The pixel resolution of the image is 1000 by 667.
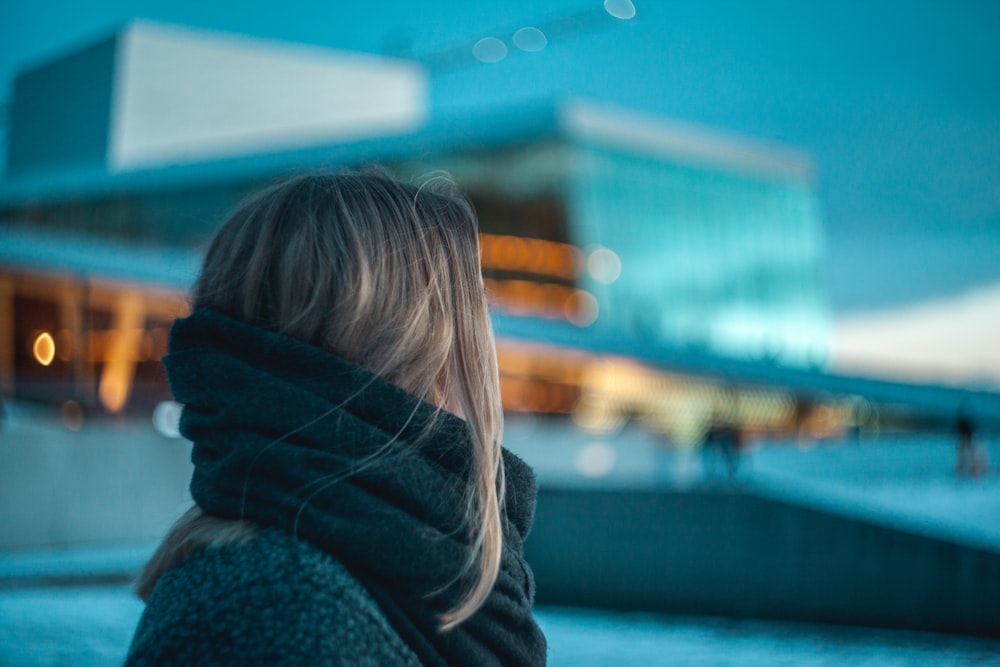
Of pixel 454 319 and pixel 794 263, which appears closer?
pixel 454 319

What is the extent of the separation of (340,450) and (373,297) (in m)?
0.19

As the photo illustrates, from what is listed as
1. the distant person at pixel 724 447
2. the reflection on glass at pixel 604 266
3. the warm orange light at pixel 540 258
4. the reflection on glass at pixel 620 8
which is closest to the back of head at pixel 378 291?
the distant person at pixel 724 447

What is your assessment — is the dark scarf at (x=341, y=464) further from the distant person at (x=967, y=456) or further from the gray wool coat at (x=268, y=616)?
the distant person at (x=967, y=456)

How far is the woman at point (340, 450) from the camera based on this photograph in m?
1.02

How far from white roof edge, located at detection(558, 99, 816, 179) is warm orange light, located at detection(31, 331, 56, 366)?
58.4ft

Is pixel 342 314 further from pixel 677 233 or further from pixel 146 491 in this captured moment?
pixel 677 233

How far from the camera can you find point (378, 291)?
47.2 inches

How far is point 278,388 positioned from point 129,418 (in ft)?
75.5

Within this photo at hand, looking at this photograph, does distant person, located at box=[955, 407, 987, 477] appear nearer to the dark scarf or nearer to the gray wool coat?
the dark scarf

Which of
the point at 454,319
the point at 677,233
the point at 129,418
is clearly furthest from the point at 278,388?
the point at 677,233

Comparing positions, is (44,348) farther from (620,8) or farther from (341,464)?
(620,8)

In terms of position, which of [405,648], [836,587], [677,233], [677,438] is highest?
[677,233]

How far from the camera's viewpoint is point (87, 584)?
9.48m

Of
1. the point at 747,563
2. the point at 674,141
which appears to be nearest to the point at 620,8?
the point at 674,141
